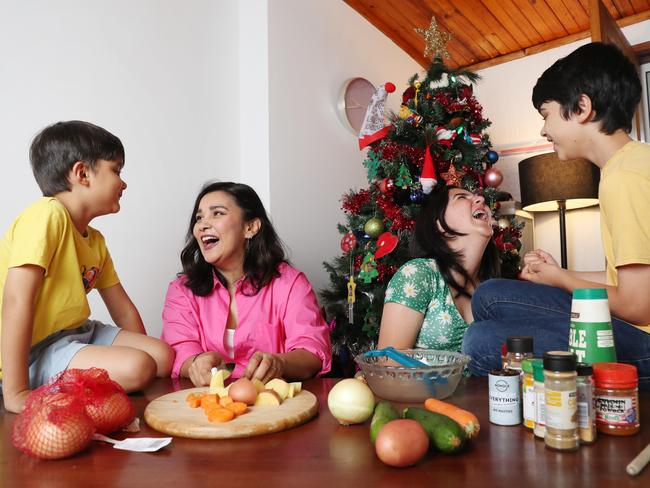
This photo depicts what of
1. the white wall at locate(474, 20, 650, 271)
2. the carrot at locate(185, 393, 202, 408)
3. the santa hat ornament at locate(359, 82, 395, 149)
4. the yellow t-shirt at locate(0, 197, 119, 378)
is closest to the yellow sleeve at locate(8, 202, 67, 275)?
the yellow t-shirt at locate(0, 197, 119, 378)

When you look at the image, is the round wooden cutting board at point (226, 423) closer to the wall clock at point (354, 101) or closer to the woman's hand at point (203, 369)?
the woman's hand at point (203, 369)

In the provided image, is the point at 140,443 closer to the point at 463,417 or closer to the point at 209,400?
the point at 209,400

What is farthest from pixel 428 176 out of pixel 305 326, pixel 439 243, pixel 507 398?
pixel 507 398

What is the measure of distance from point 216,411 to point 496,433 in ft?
1.38

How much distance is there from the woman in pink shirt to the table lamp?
201 centimetres

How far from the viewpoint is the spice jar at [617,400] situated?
73 cm

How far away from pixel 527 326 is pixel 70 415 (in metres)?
1.01

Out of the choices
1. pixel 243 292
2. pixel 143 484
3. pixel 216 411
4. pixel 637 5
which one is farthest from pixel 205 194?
pixel 637 5

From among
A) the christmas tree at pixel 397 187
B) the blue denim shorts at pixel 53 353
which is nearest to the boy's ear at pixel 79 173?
the blue denim shorts at pixel 53 353

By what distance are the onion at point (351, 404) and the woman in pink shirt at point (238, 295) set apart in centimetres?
69

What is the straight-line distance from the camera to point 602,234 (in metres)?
1.30

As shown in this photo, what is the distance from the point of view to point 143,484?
62cm

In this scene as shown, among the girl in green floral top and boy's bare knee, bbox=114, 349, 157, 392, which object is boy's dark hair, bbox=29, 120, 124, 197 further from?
the girl in green floral top

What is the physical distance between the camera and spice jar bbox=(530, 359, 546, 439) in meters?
0.72
